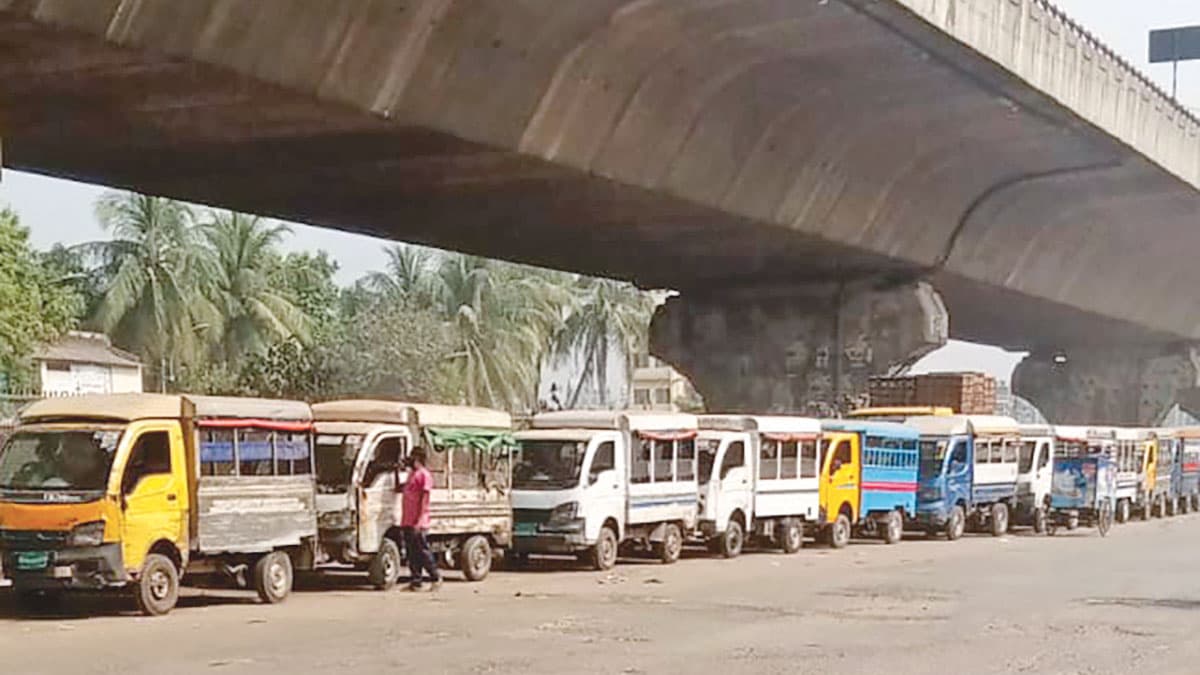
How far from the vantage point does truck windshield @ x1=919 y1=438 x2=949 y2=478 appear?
2989cm

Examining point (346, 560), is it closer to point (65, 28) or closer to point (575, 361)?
point (65, 28)

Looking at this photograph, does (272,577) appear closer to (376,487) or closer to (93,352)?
(376,487)

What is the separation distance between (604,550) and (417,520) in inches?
166

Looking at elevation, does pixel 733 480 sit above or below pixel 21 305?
below

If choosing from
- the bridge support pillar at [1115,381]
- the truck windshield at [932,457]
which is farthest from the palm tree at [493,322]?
the truck windshield at [932,457]

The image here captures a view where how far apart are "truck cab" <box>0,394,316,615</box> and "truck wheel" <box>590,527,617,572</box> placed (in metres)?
5.47

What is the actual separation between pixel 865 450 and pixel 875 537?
8.98 ft

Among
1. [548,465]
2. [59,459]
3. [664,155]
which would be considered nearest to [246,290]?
[664,155]

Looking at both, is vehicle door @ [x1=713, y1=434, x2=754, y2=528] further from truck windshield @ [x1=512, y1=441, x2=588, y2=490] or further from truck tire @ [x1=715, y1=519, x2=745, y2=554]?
truck windshield @ [x1=512, y1=441, x2=588, y2=490]

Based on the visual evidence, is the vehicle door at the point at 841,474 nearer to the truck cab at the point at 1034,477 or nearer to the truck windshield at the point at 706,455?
the truck windshield at the point at 706,455

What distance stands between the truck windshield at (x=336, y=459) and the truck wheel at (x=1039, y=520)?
18.6 metres

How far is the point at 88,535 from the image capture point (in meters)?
14.7

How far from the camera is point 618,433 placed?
22.1 m

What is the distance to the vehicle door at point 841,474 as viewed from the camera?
27.0 m
